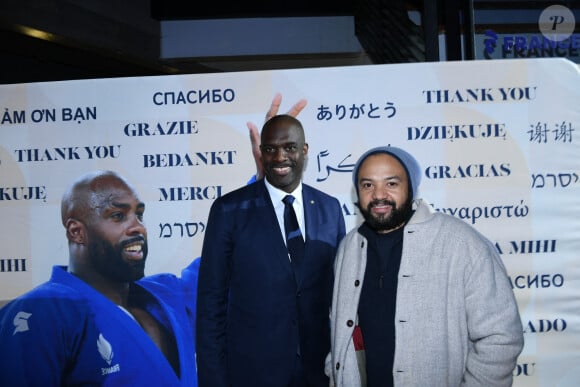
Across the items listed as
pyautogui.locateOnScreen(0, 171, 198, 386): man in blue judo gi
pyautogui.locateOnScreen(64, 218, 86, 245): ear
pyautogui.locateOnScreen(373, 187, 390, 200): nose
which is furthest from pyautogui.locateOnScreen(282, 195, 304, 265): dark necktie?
pyautogui.locateOnScreen(64, 218, 86, 245): ear

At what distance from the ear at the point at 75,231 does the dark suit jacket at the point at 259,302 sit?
71 centimetres

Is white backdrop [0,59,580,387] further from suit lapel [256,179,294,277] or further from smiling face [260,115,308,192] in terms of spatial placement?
suit lapel [256,179,294,277]

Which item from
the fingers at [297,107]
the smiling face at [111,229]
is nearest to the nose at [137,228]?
the smiling face at [111,229]

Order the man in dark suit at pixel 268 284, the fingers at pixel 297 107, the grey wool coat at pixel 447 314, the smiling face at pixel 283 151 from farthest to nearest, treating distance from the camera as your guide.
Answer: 1. the fingers at pixel 297 107
2. the smiling face at pixel 283 151
3. the man in dark suit at pixel 268 284
4. the grey wool coat at pixel 447 314

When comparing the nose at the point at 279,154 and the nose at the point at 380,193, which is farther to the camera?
the nose at the point at 279,154

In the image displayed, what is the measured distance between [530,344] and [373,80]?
161 centimetres

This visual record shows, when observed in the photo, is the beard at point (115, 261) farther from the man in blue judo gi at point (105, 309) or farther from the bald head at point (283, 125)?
the bald head at point (283, 125)

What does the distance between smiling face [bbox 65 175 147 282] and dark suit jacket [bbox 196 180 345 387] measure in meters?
0.43

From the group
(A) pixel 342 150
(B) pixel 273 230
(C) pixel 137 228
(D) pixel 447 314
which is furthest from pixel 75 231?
(D) pixel 447 314

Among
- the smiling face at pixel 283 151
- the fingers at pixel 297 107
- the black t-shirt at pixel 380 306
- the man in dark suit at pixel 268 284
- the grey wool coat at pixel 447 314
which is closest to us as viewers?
the grey wool coat at pixel 447 314

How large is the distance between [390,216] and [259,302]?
2.92 feet

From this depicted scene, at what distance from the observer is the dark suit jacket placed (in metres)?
3.02

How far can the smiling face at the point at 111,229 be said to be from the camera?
10.9 feet

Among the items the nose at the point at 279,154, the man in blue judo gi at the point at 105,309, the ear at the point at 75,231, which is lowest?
the man in blue judo gi at the point at 105,309
